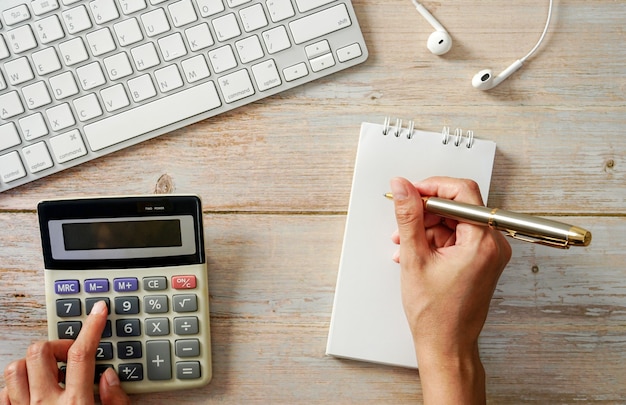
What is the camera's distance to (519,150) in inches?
28.4

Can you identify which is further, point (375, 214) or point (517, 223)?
point (375, 214)

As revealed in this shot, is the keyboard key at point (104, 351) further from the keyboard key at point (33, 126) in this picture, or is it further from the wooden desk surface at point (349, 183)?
the keyboard key at point (33, 126)

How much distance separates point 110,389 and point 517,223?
440 mm

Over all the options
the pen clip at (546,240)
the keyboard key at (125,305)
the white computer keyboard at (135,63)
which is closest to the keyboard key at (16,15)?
the white computer keyboard at (135,63)

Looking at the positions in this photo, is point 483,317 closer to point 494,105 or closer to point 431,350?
point 431,350

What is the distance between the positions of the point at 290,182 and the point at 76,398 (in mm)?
317

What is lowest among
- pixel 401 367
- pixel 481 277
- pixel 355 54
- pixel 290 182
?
pixel 401 367

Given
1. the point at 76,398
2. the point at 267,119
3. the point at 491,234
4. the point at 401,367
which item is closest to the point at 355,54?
the point at 267,119

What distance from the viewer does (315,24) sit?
0.69m

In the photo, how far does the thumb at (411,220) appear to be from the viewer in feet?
2.06

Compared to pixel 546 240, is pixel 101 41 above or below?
above

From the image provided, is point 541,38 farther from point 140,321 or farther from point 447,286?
point 140,321

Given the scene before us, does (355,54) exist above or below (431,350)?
above

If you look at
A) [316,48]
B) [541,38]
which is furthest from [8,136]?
[541,38]
